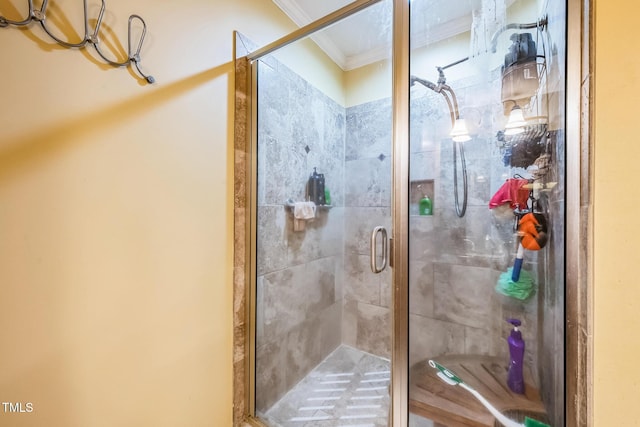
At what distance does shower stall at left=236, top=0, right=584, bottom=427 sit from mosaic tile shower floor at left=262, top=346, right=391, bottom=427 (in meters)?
0.01

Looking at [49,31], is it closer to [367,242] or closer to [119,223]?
[119,223]

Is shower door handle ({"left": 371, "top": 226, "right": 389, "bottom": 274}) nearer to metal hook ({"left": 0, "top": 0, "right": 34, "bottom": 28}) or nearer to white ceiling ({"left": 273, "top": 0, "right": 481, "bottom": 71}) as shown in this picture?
white ceiling ({"left": 273, "top": 0, "right": 481, "bottom": 71})

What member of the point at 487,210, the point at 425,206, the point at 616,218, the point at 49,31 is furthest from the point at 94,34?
the point at 487,210

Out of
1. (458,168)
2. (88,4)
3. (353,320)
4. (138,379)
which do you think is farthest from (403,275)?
(88,4)

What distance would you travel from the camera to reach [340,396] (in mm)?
1617

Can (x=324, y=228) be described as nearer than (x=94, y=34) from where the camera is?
No

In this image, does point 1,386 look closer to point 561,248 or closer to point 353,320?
point 561,248

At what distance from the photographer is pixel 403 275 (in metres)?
1.02

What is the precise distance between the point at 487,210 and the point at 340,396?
1.44 m

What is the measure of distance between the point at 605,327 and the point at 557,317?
202 mm

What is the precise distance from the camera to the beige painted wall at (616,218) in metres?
0.61

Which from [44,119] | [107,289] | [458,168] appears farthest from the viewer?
[458,168]

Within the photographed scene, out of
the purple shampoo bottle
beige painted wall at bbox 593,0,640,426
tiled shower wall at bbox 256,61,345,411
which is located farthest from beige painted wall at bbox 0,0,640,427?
the purple shampoo bottle

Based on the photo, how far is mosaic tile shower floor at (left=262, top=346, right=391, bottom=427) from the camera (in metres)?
1.42
